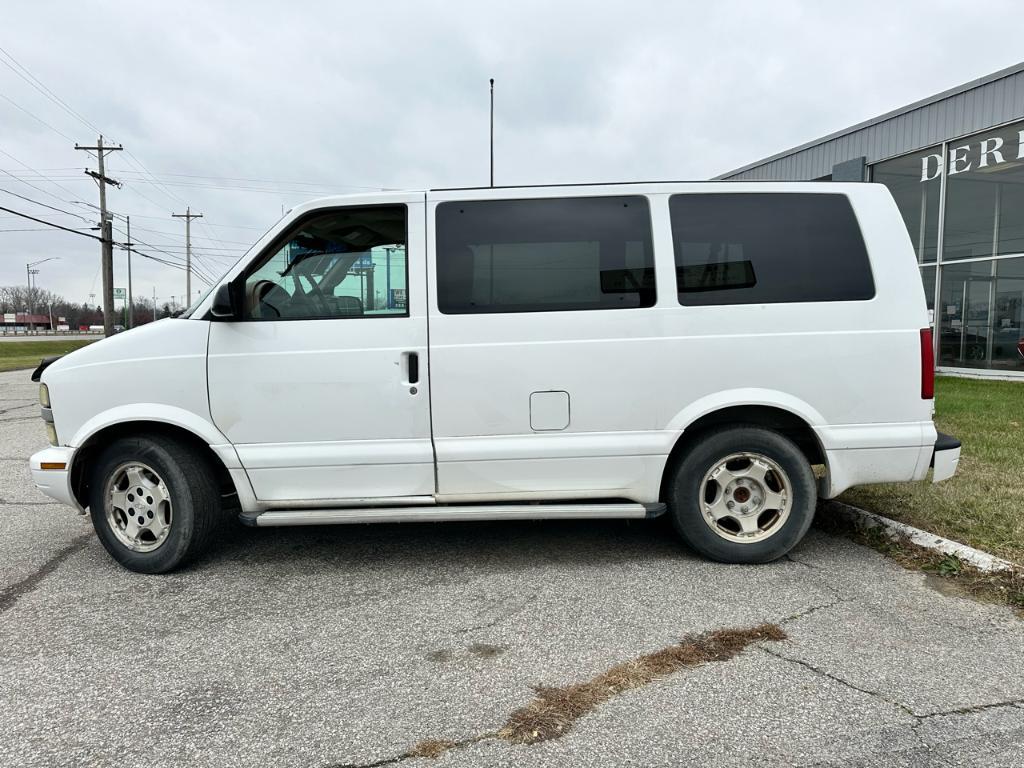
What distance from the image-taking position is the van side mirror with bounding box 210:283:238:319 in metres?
3.62

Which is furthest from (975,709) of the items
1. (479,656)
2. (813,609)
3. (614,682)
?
(479,656)

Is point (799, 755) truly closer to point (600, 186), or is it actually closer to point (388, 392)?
point (388, 392)

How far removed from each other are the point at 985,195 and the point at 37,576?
55.0 feet

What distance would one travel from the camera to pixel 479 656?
2869 millimetres

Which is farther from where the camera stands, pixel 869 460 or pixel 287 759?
pixel 869 460

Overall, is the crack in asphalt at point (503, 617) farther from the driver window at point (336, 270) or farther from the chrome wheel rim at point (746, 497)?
the driver window at point (336, 270)

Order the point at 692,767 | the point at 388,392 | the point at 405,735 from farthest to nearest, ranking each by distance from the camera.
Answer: the point at 388,392 < the point at 405,735 < the point at 692,767

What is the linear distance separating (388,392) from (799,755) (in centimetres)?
251

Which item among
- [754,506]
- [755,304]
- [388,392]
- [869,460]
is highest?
[755,304]

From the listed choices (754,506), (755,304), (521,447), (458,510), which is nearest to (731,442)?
(754,506)

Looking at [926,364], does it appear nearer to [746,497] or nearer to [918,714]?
[746,497]

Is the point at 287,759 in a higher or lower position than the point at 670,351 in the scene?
lower

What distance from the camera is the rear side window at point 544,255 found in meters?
3.73

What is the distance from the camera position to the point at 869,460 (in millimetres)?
3793
